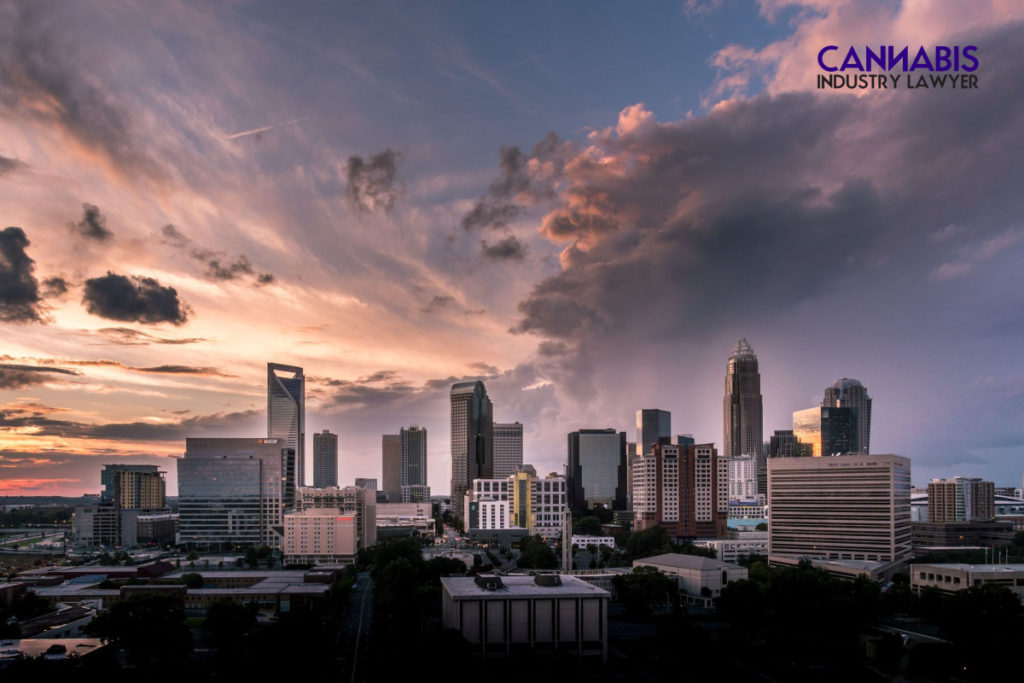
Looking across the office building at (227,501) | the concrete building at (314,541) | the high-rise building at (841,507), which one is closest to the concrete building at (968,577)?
the high-rise building at (841,507)

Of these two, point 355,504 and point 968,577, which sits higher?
point 968,577

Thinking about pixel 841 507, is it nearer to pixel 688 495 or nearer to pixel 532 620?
pixel 688 495

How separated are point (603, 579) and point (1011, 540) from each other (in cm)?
8621

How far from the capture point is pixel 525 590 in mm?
59844

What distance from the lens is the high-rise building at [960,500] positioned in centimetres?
16138

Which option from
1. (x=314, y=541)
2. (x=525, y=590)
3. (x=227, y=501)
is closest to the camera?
(x=525, y=590)

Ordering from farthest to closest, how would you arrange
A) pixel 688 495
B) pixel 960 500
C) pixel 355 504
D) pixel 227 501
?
pixel 960 500 < pixel 355 504 < pixel 227 501 < pixel 688 495

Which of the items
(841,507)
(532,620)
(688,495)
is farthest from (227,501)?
(841,507)

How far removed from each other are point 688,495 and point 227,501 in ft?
280

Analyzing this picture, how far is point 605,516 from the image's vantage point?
7559 inches

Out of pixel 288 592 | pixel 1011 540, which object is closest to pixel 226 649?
pixel 288 592

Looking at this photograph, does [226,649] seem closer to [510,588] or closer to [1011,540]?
[510,588]

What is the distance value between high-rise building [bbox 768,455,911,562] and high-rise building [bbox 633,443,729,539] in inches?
1103

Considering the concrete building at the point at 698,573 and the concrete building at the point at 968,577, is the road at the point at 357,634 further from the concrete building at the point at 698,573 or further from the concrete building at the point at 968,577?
the concrete building at the point at 968,577
